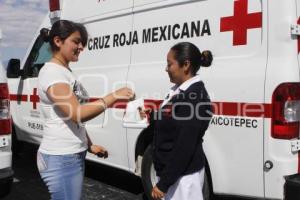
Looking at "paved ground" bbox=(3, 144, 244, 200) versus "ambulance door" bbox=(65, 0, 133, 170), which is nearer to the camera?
"ambulance door" bbox=(65, 0, 133, 170)

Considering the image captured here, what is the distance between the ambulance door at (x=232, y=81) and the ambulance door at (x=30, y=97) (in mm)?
2491

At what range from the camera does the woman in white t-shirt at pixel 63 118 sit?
7.66 feet

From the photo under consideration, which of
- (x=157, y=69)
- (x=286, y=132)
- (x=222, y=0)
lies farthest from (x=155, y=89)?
(x=286, y=132)

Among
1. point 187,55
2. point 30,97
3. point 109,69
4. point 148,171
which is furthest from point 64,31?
point 30,97

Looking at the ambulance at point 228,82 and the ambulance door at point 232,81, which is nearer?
the ambulance at point 228,82

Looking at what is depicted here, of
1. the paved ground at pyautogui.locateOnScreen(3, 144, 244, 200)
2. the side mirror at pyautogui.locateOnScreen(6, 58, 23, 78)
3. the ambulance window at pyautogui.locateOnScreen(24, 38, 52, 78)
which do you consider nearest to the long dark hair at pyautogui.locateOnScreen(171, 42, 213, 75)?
the paved ground at pyautogui.locateOnScreen(3, 144, 244, 200)

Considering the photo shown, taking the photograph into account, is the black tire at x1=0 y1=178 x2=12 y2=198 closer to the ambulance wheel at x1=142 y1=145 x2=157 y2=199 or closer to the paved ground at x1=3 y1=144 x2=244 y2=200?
the paved ground at x1=3 y1=144 x2=244 y2=200

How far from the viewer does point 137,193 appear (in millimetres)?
5180

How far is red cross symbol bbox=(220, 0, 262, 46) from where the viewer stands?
11.6ft

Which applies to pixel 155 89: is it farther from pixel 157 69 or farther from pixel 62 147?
pixel 62 147

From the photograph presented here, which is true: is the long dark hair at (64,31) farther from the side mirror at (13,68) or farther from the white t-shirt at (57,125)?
the side mirror at (13,68)

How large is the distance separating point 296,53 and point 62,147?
6.26 ft

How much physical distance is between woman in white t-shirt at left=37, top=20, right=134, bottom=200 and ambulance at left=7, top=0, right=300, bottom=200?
1.03 ft

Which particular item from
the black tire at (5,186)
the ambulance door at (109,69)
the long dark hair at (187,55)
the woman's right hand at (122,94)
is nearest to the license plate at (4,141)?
the black tire at (5,186)
